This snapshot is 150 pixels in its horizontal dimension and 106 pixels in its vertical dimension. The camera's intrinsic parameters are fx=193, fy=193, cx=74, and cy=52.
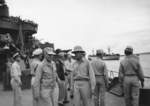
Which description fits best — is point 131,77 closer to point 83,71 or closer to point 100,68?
point 100,68

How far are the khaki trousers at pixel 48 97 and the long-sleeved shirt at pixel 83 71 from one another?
72 centimetres

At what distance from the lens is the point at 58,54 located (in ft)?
25.6

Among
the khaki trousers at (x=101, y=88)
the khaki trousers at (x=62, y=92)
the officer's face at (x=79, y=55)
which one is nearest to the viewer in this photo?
the officer's face at (x=79, y=55)

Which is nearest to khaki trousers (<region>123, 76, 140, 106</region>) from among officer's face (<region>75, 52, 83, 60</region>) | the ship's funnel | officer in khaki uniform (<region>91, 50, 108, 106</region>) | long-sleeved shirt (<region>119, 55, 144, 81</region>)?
long-sleeved shirt (<region>119, 55, 144, 81</region>)

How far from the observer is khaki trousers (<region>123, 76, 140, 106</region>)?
564 cm

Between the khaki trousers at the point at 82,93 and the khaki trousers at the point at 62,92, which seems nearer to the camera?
the khaki trousers at the point at 82,93

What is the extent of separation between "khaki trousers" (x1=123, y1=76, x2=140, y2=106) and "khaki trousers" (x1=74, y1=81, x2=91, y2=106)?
1458 mm

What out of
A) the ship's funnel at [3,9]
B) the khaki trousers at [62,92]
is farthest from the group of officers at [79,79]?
the ship's funnel at [3,9]

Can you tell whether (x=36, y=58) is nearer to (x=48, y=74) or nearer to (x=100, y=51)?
(x=48, y=74)

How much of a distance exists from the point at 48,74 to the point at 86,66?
105cm

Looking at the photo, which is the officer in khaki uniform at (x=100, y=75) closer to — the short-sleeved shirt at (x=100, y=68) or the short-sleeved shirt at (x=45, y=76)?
the short-sleeved shirt at (x=100, y=68)

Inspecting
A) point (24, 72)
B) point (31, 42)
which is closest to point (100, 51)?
point (24, 72)

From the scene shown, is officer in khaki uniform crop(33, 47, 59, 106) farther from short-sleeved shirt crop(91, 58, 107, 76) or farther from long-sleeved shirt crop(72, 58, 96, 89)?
short-sleeved shirt crop(91, 58, 107, 76)

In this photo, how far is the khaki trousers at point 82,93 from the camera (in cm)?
488
